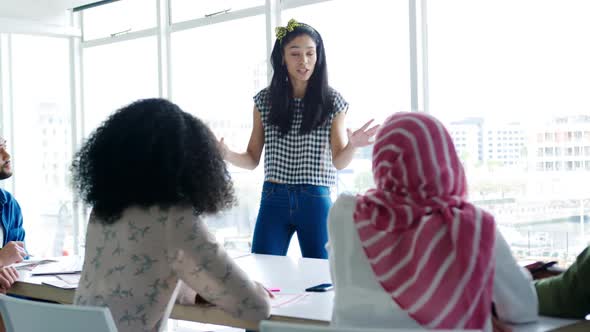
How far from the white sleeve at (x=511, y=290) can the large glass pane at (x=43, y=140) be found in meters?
5.58

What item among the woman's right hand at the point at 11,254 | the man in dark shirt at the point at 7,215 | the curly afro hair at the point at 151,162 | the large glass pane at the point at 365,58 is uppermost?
the large glass pane at the point at 365,58

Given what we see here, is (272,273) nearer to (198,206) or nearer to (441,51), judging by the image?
(198,206)

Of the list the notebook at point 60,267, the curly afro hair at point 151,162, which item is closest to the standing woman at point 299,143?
the notebook at point 60,267

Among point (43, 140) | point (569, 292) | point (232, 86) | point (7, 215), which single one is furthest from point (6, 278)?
point (43, 140)

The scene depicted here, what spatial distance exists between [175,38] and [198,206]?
4.11m

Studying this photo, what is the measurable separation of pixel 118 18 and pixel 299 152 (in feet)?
10.9

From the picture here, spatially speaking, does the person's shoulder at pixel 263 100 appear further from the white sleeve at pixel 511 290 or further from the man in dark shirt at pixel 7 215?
the white sleeve at pixel 511 290

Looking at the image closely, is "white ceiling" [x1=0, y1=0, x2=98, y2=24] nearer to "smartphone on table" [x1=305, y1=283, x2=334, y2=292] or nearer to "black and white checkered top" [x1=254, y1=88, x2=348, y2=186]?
"black and white checkered top" [x1=254, y1=88, x2=348, y2=186]

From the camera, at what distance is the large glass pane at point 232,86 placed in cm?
511

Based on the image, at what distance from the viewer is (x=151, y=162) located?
174cm

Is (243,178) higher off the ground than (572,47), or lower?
lower

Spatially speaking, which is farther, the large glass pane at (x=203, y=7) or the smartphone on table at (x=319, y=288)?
the large glass pane at (x=203, y=7)

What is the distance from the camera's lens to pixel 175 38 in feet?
18.6

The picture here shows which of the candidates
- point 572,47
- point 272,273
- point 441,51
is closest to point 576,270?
point 272,273
